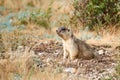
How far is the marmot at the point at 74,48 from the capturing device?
9.86 m

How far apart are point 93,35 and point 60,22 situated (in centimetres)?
207

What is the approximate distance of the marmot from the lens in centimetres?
986

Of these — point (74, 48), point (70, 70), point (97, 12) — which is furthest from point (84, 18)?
point (70, 70)

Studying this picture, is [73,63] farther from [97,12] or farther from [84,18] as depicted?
[84,18]

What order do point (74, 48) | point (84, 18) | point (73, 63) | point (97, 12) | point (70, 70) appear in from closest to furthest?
1. point (70, 70)
2. point (73, 63)
3. point (74, 48)
4. point (97, 12)
5. point (84, 18)

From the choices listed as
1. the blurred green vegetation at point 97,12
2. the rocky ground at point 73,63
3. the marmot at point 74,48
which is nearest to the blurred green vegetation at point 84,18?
the blurred green vegetation at point 97,12

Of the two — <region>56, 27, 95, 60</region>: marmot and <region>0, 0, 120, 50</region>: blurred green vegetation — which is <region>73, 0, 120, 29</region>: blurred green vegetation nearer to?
<region>0, 0, 120, 50</region>: blurred green vegetation

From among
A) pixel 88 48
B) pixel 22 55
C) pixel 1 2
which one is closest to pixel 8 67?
pixel 22 55

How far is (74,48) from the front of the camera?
389 inches

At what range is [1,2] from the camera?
2088 centimetres

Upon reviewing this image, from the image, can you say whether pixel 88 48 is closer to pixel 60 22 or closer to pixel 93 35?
pixel 93 35

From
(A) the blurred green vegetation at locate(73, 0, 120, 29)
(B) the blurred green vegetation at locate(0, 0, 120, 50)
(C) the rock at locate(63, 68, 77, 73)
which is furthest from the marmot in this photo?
(A) the blurred green vegetation at locate(73, 0, 120, 29)

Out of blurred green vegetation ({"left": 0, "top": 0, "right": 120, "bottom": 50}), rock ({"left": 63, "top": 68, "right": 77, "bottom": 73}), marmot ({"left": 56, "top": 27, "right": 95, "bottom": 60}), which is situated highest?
blurred green vegetation ({"left": 0, "top": 0, "right": 120, "bottom": 50})

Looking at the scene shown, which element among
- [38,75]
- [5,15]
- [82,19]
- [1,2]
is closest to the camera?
[38,75]
